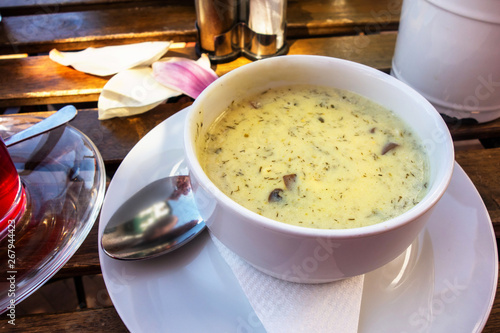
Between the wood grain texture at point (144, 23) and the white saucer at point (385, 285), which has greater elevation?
the wood grain texture at point (144, 23)

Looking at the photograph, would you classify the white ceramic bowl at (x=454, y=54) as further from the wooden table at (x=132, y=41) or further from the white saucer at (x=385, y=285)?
the white saucer at (x=385, y=285)

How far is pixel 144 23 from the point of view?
151 centimetres

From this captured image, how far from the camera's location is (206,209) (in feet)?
2.43

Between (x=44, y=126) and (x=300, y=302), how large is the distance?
73 cm

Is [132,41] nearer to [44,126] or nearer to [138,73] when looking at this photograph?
[138,73]

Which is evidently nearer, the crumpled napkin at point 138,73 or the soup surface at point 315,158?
the soup surface at point 315,158

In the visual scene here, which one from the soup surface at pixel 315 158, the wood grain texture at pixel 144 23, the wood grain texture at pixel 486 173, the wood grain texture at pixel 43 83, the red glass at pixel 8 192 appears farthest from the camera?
the wood grain texture at pixel 144 23

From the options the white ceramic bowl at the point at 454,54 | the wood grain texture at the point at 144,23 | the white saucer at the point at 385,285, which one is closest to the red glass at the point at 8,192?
the white saucer at the point at 385,285

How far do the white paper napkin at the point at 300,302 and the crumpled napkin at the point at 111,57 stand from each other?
0.77 metres

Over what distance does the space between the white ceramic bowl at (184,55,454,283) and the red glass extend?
413mm

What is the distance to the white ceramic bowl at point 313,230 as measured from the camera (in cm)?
64

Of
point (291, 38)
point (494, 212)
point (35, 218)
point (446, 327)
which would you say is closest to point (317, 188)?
point (446, 327)

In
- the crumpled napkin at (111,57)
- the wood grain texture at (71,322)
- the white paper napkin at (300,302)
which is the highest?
the crumpled napkin at (111,57)

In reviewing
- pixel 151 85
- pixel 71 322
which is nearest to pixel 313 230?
pixel 71 322
